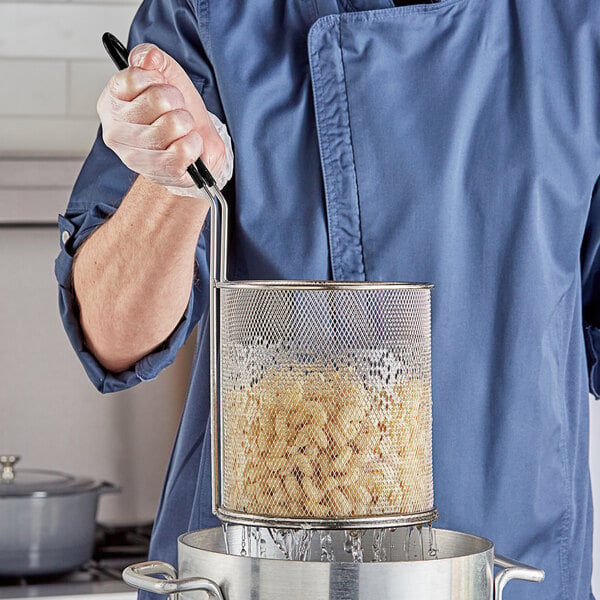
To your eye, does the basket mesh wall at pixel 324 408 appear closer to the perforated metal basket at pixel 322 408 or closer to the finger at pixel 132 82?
the perforated metal basket at pixel 322 408

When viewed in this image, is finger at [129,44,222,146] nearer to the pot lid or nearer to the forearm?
the forearm

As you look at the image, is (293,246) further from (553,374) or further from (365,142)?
(553,374)

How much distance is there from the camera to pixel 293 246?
833 millimetres

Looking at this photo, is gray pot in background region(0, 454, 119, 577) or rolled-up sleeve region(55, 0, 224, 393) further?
gray pot in background region(0, 454, 119, 577)

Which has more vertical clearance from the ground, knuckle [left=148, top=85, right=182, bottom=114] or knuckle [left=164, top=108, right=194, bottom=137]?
knuckle [left=148, top=85, right=182, bottom=114]

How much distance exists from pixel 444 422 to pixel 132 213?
0.96ft

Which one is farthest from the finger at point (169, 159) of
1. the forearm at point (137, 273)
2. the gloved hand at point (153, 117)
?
the forearm at point (137, 273)

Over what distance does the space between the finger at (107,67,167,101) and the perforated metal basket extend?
7cm

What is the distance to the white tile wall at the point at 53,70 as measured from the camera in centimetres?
173

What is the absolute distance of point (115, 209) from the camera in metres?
0.88

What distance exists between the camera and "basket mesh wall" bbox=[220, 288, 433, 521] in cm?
56

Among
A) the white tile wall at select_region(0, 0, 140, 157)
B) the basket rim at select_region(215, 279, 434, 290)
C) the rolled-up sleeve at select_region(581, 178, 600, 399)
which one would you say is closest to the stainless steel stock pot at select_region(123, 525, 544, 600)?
the basket rim at select_region(215, 279, 434, 290)

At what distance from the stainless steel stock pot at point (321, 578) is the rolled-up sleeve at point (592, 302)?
1.35 ft

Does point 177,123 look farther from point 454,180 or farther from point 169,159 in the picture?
point 454,180
